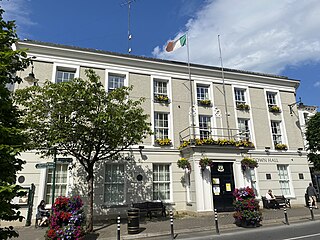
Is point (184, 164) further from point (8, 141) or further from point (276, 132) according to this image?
point (8, 141)

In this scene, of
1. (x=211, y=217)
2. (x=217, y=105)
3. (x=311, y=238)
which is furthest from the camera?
(x=217, y=105)

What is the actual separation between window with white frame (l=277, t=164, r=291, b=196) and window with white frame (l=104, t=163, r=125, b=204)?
13604 millimetres

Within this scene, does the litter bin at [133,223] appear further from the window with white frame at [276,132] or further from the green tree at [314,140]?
the green tree at [314,140]

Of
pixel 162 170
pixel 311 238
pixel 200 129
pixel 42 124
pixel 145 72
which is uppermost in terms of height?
pixel 145 72

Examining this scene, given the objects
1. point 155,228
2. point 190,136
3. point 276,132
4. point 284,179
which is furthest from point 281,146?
point 155,228

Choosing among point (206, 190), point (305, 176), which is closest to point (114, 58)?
point (206, 190)

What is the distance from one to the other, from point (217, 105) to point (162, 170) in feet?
24.3

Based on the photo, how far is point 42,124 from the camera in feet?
36.3

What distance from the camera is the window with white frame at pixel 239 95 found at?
69.2ft

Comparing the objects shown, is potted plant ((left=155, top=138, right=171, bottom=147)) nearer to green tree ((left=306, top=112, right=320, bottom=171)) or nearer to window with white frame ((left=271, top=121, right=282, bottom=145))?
window with white frame ((left=271, top=121, right=282, bottom=145))

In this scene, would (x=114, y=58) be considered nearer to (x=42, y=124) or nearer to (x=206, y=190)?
(x=42, y=124)

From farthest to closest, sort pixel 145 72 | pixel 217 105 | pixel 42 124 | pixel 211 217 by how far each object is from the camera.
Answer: pixel 217 105
pixel 145 72
pixel 211 217
pixel 42 124

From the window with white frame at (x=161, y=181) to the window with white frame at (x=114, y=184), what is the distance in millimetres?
2359

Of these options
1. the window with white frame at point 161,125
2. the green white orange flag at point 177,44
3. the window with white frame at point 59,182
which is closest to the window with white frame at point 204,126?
the window with white frame at point 161,125
